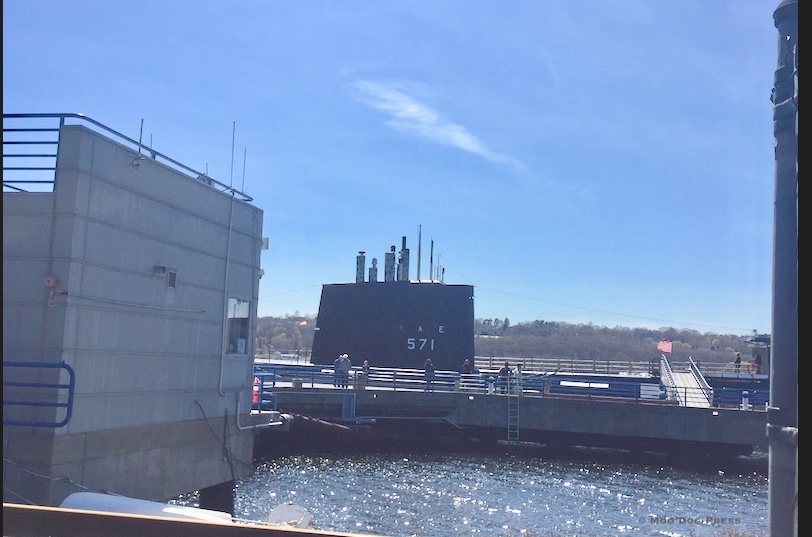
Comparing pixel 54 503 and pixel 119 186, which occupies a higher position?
pixel 119 186

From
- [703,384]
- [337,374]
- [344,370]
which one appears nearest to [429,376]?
[344,370]

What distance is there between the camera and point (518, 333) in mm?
108000

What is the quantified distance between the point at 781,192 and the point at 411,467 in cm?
1860

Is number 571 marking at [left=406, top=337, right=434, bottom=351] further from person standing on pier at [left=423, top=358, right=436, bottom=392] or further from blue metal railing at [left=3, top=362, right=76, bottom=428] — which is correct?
blue metal railing at [left=3, top=362, right=76, bottom=428]

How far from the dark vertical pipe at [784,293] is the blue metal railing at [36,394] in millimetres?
7057

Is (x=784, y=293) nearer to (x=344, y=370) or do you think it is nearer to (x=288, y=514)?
(x=288, y=514)

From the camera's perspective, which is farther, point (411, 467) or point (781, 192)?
point (411, 467)

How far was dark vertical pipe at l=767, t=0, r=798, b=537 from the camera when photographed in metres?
4.82

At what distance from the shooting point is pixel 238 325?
43.0 ft

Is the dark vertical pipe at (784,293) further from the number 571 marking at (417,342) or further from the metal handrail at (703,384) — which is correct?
the number 571 marking at (417,342)

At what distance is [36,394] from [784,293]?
797 centimetres

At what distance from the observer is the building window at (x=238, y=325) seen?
42.0 ft

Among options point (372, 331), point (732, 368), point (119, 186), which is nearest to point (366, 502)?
point (119, 186)

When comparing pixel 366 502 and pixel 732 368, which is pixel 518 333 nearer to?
pixel 732 368
